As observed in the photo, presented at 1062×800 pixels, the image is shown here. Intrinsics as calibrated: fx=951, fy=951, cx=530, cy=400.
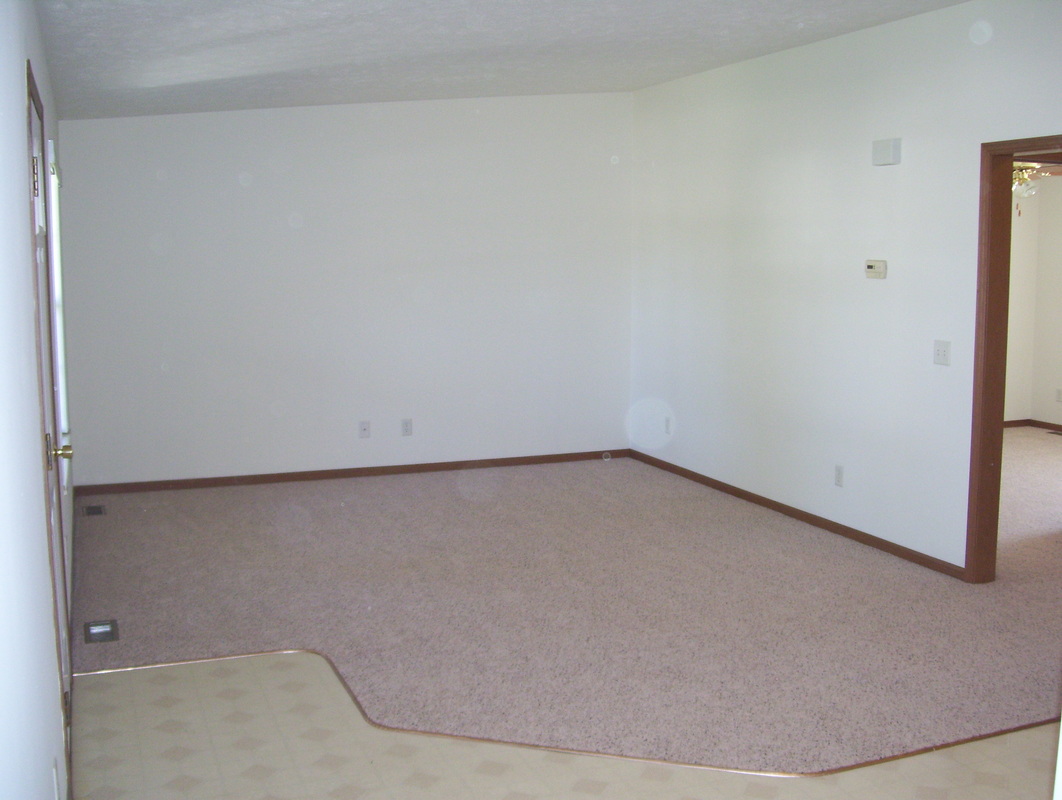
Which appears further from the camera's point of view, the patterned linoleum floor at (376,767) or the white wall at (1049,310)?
the white wall at (1049,310)

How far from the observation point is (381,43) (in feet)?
13.7

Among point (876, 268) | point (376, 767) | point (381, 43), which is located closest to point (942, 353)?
point (876, 268)

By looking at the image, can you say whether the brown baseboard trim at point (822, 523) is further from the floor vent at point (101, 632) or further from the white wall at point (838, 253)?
the floor vent at point (101, 632)

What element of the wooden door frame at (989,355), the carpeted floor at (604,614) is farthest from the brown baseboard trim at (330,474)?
the wooden door frame at (989,355)

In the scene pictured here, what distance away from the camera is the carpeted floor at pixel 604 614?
3061 millimetres

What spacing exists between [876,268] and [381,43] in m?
2.56

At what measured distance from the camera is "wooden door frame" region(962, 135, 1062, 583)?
4.05 metres

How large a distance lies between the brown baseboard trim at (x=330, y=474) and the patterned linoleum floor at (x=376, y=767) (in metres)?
3.11

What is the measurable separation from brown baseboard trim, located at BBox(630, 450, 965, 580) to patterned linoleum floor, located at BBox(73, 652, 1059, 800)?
1479 millimetres

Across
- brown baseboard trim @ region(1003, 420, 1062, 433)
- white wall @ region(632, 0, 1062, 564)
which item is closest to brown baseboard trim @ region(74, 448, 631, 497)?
white wall @ region(632, 0, 1062, 564)

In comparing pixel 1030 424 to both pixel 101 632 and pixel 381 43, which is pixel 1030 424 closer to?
pixel 381 43

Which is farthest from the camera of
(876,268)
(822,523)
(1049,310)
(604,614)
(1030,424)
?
(1030,424)

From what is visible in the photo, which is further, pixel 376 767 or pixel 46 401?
pixel 376 767

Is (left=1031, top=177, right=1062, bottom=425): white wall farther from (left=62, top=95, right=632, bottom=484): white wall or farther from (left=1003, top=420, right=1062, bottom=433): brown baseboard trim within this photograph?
(left=62, top=95, right=632, bottom=484): white wall
